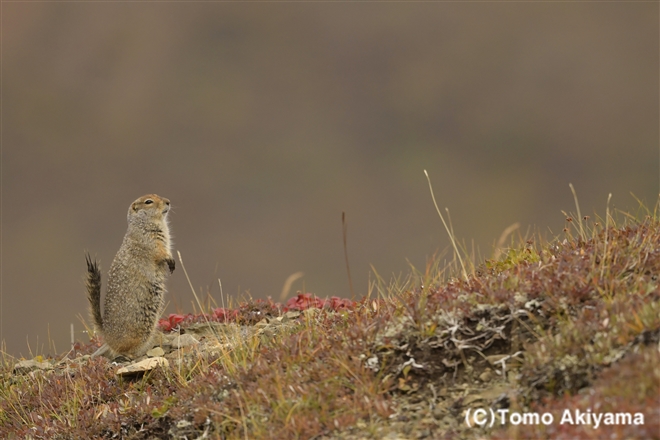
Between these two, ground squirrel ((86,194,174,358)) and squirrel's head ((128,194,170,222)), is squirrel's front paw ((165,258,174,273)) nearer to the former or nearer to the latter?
ground squirrel ((86,194,174,358))

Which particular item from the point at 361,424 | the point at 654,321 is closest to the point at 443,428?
the point at 361,424

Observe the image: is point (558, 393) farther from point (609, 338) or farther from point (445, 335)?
point (445, 335)

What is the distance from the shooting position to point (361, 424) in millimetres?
5410

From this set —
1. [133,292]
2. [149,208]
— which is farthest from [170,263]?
[149,208]

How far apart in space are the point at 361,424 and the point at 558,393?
4.99 ft

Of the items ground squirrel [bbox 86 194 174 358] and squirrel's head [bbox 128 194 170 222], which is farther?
squirrel's head [bbox 128 194 170 222]

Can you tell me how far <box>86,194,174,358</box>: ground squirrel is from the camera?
927cm

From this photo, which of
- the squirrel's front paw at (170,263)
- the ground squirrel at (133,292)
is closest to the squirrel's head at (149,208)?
the ground squirrel at (133,292)

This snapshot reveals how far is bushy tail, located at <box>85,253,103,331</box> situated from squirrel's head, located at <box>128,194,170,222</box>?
1.10m

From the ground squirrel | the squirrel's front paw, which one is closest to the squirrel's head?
the ground squirrel

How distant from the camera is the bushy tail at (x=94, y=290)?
30.2 feet

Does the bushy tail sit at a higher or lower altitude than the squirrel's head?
lower

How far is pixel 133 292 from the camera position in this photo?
9305mm

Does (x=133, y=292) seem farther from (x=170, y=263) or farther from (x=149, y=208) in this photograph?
(x=149, y=208)
